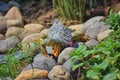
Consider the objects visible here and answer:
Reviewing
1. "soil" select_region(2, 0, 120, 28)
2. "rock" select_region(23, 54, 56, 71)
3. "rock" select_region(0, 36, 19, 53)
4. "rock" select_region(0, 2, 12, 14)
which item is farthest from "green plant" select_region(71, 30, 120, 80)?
"rock" select_region(0, 2, 12, 14)

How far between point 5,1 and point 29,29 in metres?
1.89

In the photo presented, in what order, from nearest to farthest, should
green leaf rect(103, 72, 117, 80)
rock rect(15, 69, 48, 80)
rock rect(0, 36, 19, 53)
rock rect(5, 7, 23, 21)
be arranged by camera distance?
green leaf rect(103, 72, 117, 80) → rock rect(15, 69, 48, 80) → rock rect(0, 36, 19, 53) → rock rect(5, 7, 23, 21)

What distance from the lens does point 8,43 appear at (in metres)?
5.02

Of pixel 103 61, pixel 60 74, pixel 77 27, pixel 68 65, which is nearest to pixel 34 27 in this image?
pixel 77 27

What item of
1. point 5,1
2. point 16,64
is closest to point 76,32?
point 16,64

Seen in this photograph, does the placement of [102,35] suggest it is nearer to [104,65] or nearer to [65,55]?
[65,55]

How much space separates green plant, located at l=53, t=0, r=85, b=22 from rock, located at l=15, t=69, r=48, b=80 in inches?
69.4

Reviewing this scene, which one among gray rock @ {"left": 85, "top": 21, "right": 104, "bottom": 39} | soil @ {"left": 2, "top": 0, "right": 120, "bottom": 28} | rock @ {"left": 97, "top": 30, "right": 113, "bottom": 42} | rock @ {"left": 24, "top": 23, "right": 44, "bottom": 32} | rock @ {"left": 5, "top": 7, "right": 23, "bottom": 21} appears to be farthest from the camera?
rock @ {"left": 5, "top": 7, "right": 23, "bottom": 21}

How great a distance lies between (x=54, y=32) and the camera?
14.5ft

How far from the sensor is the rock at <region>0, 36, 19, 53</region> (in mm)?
4984

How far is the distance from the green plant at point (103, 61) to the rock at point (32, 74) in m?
0.59

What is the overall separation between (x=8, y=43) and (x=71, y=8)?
40.0 inches

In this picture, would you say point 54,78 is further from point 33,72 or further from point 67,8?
point 67,8

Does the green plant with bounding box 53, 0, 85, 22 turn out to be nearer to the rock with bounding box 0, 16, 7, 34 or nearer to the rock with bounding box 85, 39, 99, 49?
the rock with bounding box 0, 16, 7, 34
